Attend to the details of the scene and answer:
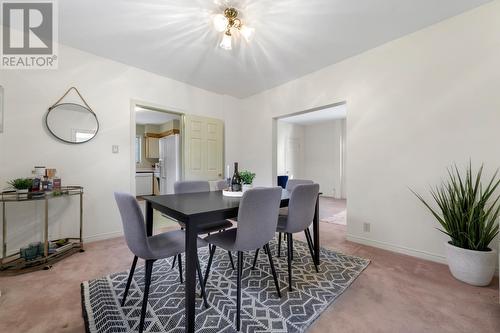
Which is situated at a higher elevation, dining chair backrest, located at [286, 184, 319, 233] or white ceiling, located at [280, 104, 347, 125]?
white ceiling, located at [280, 104, 347, 125]

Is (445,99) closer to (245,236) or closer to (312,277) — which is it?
(312,277)

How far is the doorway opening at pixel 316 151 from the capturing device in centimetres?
619

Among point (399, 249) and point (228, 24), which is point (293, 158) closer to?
point (399, 249)

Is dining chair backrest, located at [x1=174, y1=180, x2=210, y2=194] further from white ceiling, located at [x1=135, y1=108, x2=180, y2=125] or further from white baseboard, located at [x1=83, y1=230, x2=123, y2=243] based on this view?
white ceiling, located at [x1=135, y1=108, x2=180, y2=125]

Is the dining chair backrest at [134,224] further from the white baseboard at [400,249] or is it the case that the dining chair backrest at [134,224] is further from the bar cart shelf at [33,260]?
the white baseboard at [400,249]

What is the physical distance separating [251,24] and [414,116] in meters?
2.08

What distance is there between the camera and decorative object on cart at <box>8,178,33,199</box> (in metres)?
2.05

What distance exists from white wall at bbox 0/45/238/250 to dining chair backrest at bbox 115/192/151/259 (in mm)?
1909

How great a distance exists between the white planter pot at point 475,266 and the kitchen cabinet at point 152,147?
735 cm

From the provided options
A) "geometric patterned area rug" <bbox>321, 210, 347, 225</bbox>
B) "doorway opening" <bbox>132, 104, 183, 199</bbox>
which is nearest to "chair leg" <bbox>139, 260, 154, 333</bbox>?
"geometric patterned area rug" <bbox>321, 210, 347, 225</bbox>

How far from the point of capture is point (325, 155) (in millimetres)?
6617

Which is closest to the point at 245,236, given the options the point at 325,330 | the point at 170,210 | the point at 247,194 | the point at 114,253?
the point at 247,194

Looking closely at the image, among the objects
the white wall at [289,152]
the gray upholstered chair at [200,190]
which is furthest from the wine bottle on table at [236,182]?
the white wall at [289,152]

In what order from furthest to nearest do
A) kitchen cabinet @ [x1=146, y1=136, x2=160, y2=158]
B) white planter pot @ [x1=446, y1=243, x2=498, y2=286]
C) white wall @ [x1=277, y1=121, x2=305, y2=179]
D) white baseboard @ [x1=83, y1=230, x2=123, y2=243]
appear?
kitchen cabinet @ [x1=146, y1=136, x2=160, y2=158] < white wall @ [x1=277, y1=121, x2=305, y2=179] < white baseboard @ [x1=83, y1=230, x2=123, y2=243] < white planter pot @ [x1=446, y1=243, x2=498, y2=286]
